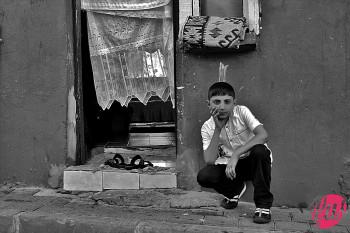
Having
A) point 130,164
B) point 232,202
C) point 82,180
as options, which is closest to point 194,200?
point 232,202

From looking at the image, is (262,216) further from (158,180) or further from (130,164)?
(130,164)

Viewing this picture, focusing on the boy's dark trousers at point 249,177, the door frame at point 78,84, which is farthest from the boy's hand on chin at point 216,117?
the door frame at point 78,84

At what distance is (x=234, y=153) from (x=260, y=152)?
0.78 ft

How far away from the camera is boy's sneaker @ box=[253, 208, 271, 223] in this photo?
12.7ft

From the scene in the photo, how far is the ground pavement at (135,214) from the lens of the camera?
3893 mm

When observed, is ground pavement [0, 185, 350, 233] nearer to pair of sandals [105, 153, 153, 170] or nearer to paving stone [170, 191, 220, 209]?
paving stone [170, 191, 220, 209]

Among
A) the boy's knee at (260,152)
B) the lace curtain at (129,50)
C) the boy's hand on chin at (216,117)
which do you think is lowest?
the boy's knee at (260,152)

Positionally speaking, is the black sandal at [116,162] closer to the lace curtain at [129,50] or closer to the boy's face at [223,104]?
the lace curtain at [129,50]

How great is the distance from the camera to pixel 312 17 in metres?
4.48

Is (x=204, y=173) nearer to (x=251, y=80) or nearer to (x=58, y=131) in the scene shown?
(x=251, y=80)

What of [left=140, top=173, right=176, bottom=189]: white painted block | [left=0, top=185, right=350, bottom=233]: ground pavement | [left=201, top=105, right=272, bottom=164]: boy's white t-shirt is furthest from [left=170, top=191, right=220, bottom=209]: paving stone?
[left=201, top=105, right=272, bottom=164]: boy's white t-shirt

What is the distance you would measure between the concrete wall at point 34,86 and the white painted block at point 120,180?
609 mm

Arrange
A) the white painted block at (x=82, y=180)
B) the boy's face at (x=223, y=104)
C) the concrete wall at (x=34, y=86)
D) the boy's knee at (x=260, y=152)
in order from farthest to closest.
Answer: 1. the concrete wall at (x=34, y=86)
2. the white painted block at (x=82, y=180)
3. the boy's face at (x=223, y=104)
4. the boy's knee at (x=260, y=152)

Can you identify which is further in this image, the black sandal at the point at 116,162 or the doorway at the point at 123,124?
the doorway at the point at 123,124
